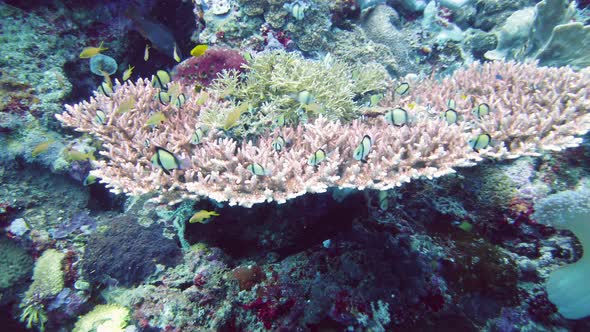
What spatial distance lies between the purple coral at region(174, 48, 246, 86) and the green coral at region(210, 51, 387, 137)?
604 millimetres

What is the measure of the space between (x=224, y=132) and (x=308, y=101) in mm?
1087

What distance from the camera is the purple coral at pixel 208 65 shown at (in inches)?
191

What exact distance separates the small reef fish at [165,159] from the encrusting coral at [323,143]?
5cm

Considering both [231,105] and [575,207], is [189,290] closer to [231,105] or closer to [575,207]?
[231,105]

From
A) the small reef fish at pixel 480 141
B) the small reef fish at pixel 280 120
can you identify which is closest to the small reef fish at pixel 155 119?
→ the small reef fish at pixel 280 120

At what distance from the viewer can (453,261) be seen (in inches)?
121

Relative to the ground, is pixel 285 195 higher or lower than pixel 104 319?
higher

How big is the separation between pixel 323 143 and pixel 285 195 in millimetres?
766

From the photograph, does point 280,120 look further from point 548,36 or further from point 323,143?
point 548,36

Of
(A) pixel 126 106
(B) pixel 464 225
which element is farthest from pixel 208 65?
(B) pixel 464 225

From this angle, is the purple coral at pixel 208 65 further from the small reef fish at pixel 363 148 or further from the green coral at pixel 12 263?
the green coral at pixel 12 263

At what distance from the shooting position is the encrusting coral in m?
2.97

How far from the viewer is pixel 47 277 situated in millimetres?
3852

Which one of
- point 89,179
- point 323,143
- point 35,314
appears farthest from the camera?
point 89,179
